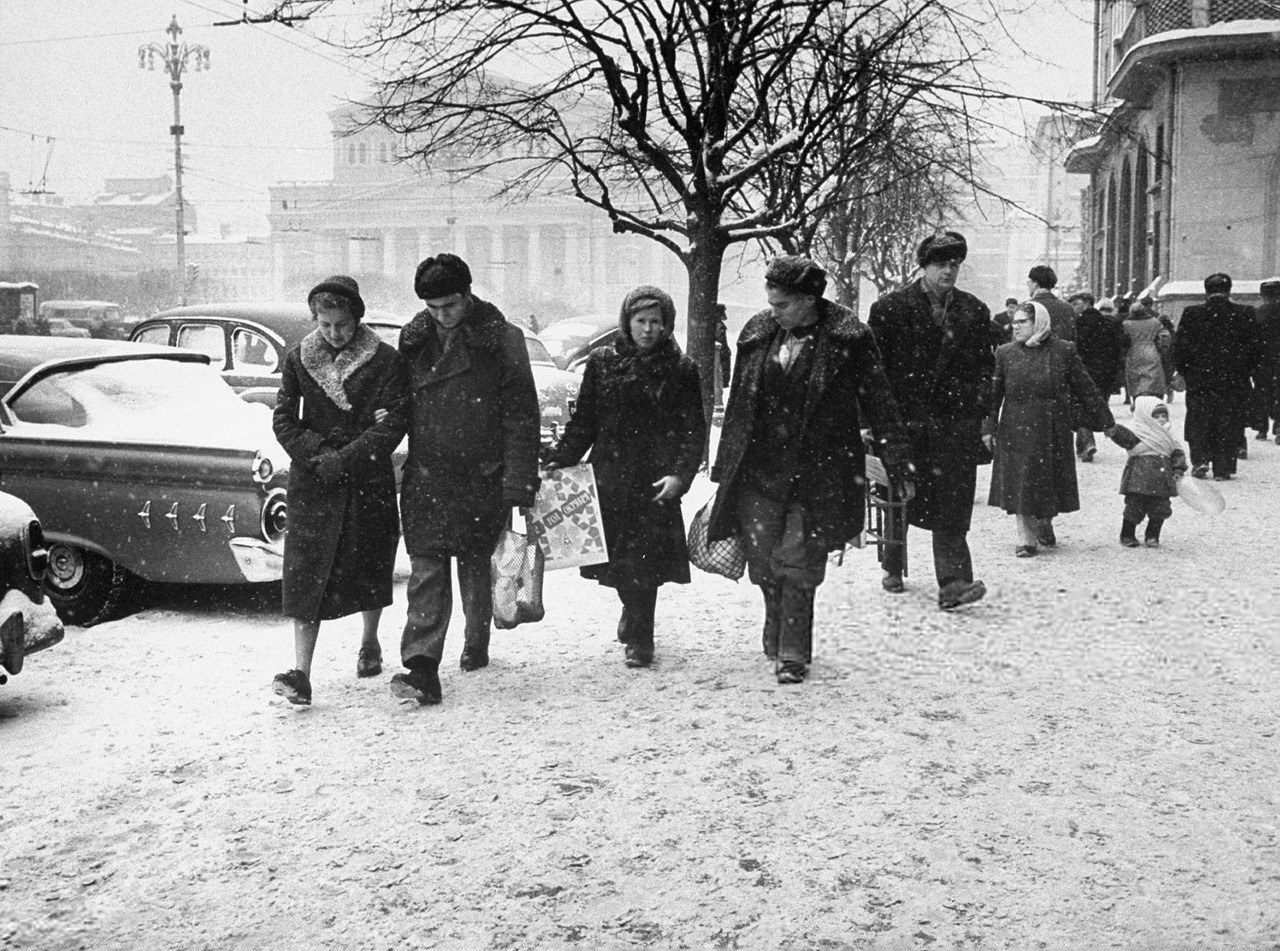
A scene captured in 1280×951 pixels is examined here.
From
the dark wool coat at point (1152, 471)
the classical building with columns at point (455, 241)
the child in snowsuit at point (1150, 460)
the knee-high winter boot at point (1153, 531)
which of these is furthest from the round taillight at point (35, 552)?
the classical building with columns at point (455, 241)

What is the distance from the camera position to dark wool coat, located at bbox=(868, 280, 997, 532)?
7312 mm

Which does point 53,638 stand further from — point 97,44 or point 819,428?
point 97,44

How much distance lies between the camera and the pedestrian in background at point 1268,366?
15.5 metres

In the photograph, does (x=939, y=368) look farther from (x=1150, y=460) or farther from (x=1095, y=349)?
(x=1095, y=349)

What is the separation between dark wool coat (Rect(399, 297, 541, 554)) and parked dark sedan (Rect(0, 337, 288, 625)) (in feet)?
5.38

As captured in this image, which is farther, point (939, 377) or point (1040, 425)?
point (1040, 425)

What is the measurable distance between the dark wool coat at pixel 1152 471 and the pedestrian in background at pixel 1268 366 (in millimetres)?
6010

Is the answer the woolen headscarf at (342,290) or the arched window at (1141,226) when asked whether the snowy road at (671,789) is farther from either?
the arched window at (1141,226)

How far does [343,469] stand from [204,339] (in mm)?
7021

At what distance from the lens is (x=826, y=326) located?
20.2 feet

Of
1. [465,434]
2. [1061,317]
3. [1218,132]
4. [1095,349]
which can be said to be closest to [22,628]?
[465,434]

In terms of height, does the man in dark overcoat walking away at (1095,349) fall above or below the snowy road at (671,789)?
above

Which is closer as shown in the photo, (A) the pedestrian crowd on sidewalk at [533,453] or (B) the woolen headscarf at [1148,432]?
(A) the pedestrian crowd on sidewalk at [533,453]

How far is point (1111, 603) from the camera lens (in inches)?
309
